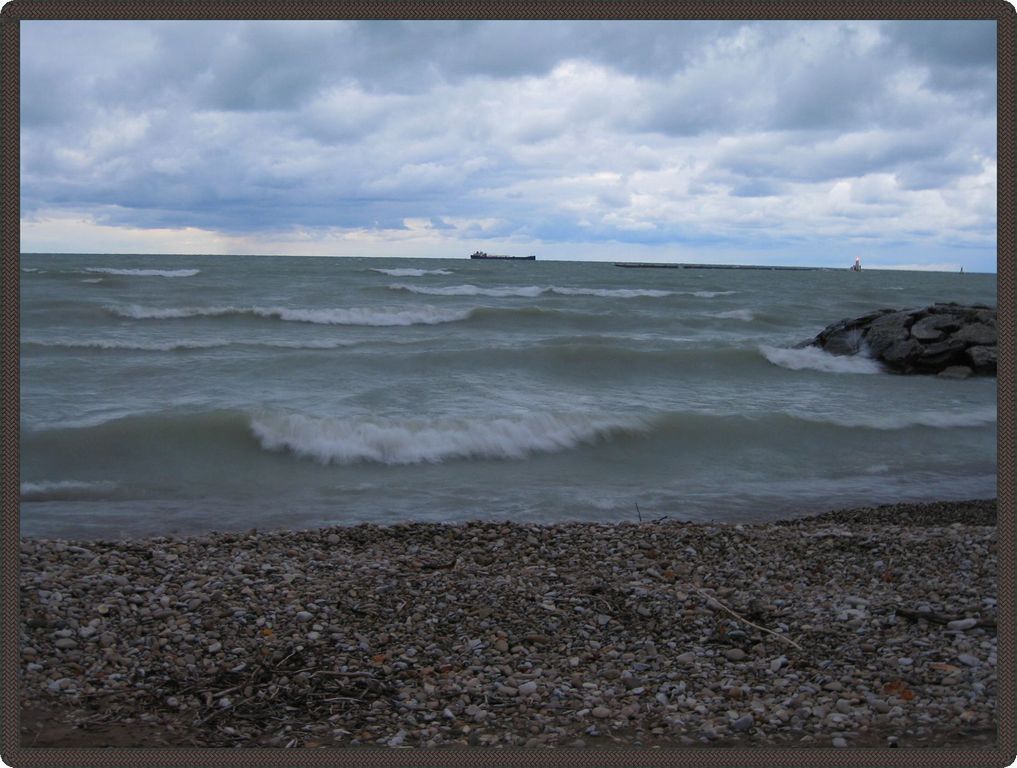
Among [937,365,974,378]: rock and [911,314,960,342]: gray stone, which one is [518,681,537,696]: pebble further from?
[911,314,960,342]: gray stone

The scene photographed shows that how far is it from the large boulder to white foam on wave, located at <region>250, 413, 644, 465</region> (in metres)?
9.10

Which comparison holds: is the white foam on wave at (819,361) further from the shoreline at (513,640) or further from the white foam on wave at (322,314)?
the shoreline at (513,640)

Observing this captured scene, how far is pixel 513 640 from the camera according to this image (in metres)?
4.28

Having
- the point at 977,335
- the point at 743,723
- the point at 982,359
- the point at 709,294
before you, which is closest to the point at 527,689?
the point at 743,723

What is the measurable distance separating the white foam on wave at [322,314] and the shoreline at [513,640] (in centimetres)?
1947

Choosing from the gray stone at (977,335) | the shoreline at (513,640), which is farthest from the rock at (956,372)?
the shoreline at (513,640)

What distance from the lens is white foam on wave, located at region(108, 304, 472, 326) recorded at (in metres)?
24.5

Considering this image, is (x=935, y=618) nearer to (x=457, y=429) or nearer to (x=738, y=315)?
(x=457, y=429)

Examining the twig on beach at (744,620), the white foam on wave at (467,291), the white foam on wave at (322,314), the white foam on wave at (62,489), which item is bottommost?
the twig on beach at (744,620)

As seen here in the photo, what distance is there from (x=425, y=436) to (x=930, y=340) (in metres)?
12.4

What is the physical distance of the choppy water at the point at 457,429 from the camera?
7926 millimetres

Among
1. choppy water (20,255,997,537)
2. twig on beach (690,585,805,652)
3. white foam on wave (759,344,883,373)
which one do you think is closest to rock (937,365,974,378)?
choppy water (20,255,997,537)

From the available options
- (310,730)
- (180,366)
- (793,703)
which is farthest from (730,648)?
(180,366)

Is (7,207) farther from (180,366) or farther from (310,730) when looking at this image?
(180,366)
